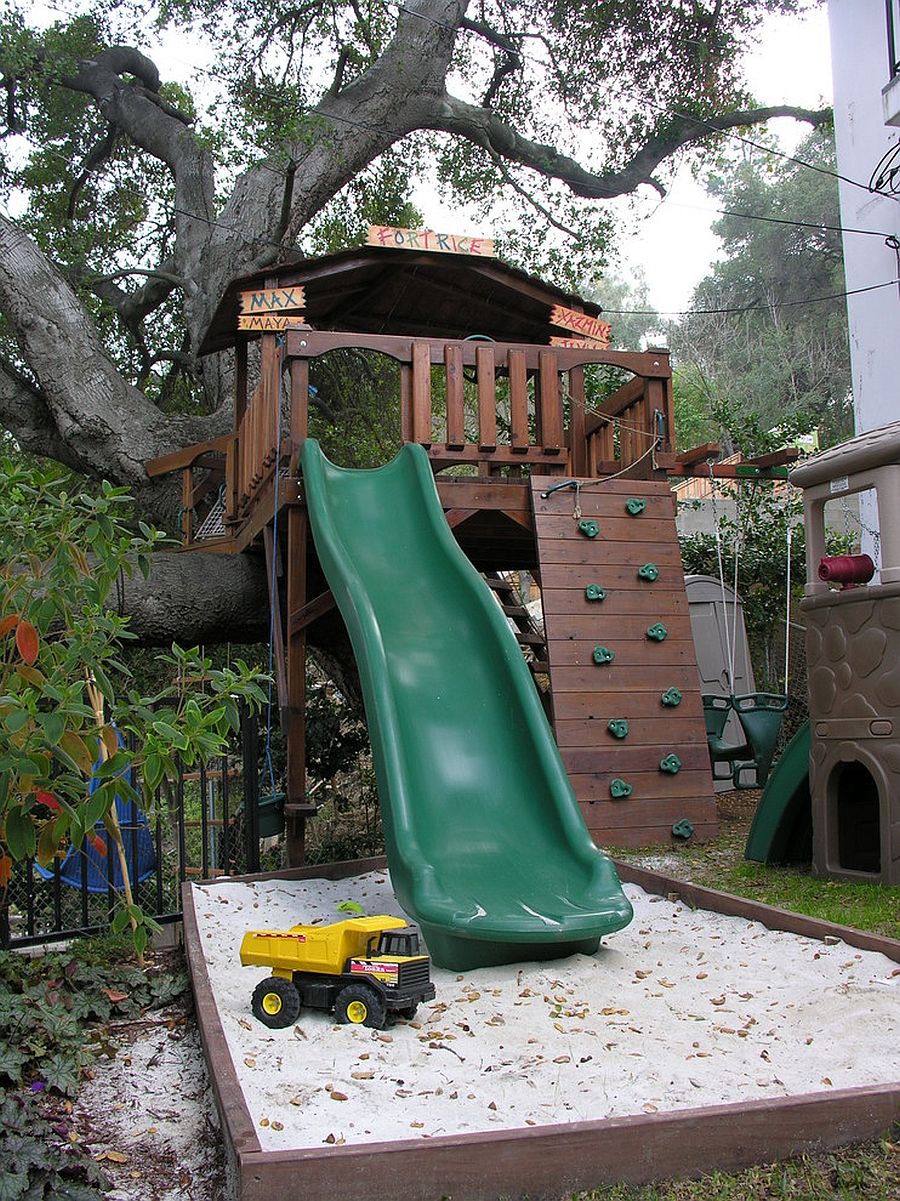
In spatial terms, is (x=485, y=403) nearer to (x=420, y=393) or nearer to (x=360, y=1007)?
(x=420, y=393)

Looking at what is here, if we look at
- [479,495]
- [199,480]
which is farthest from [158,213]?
[479,495]

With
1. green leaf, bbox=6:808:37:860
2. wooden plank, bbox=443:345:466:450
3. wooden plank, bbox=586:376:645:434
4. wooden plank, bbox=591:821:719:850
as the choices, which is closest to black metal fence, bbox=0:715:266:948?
green leaf, bbox=6:808:37:860

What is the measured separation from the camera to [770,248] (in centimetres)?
3878

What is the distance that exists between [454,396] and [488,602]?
2.13 metres

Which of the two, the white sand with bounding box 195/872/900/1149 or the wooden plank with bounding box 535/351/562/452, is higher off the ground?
the wooden plank with bounding box 535/351/562/452

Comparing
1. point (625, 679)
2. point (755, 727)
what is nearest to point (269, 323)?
point (625, 679)

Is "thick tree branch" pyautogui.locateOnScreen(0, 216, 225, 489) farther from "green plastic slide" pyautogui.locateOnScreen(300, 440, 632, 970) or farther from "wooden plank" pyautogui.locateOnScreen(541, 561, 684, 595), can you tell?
"wooden plank" pyautogui.locateOnScreen(541, 561, 684, 595)

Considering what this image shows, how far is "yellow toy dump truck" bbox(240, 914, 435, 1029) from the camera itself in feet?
10.8

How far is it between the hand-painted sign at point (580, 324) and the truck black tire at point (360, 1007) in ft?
20.1

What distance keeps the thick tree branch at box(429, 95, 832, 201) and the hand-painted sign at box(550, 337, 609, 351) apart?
273 inches

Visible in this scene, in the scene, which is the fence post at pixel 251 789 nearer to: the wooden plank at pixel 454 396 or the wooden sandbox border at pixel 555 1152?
the wooden plank at pixel 454 396

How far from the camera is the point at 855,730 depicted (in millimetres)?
4781

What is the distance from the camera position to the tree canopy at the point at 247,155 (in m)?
11.1

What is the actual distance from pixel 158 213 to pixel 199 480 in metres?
6.65
